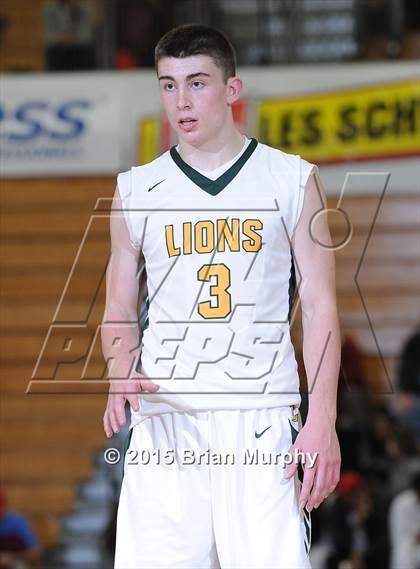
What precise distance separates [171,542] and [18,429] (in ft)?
27.1

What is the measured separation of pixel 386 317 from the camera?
11875 mm

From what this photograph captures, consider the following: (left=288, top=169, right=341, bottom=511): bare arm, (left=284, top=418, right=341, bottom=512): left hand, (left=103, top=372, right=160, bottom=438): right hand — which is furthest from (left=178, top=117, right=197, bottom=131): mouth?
(left=284, top=418, right=341, bottom=512): left hand

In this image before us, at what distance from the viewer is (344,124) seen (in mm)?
11414

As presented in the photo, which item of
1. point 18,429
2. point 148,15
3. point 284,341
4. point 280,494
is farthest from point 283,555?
point 148,15

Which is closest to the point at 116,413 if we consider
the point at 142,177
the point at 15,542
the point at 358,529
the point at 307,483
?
the point at 307,483

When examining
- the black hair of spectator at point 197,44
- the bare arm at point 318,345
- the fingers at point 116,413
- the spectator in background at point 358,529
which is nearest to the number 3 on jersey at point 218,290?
the bare arm at point 318,345

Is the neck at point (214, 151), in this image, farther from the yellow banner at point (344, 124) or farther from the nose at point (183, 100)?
the yellow banner at point (344, 124)

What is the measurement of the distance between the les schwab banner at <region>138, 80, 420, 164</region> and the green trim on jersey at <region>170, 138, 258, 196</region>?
7627 mm

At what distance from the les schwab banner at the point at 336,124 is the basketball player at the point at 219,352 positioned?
7717 millimetres

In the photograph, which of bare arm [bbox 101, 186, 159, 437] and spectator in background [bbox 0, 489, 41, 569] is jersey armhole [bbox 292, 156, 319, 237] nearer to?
bare arm [bbox 101, 186, 159, 437]

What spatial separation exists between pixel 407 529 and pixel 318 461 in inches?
173

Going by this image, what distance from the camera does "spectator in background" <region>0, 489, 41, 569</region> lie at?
31.4 feet

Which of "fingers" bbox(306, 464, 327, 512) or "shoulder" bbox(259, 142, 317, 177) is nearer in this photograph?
"fingers" bbox(306, 464, 327, 512)

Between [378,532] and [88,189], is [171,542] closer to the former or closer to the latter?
[378,532]
